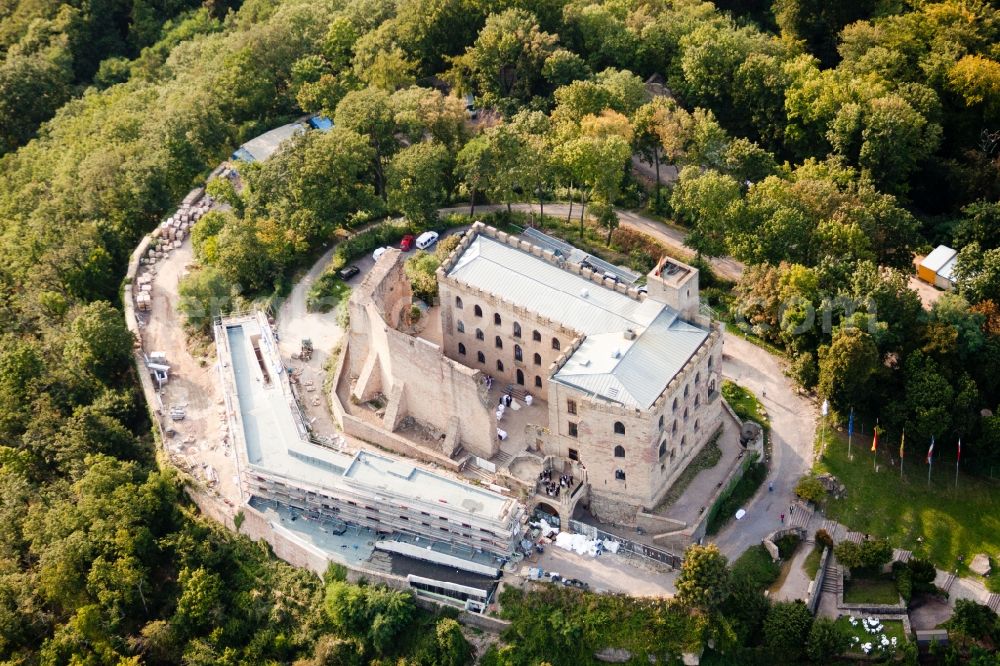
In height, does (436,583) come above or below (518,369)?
below

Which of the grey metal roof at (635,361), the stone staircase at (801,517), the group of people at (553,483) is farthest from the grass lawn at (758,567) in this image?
the grey metal roof at (635,361)

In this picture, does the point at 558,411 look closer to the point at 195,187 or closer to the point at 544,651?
the point at 544,651

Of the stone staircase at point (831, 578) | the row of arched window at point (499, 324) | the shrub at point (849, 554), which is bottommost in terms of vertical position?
the stone staircase at point (831, 578)

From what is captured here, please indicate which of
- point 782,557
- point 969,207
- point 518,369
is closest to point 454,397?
point 518,369

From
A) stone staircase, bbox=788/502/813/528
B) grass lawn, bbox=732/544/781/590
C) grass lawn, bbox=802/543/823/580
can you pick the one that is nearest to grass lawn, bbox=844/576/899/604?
grass lawn, bbox=802/543/823/580

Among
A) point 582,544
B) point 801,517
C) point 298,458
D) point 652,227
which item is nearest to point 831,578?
point 801,517

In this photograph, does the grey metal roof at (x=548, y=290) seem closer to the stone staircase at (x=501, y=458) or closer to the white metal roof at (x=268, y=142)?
the stone staircase at (x=501, y=458)
